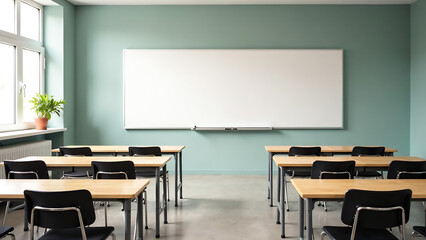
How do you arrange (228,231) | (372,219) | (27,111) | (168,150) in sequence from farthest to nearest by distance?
(27,111) < (168,150) < (228,231) < (372,219)

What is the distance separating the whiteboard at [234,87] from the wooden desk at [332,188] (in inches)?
164

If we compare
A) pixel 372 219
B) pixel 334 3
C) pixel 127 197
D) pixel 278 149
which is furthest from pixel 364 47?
pixel 127 197

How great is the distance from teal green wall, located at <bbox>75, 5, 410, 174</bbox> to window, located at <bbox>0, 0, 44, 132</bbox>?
2.61ft

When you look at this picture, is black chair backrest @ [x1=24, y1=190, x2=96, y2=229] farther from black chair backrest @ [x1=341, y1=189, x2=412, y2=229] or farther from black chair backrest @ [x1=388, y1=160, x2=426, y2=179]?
black chair backrest @ [x1=388, y1=160, x2=426, y2=179]

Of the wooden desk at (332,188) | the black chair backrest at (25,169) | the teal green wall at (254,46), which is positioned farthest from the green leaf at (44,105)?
the wooden desk at (332,188)

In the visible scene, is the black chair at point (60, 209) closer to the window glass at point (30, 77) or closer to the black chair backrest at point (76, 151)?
the black chair backrest at point (76, 151)

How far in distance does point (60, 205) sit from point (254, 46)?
549cm

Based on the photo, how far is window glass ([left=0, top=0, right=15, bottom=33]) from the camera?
5.52 metres

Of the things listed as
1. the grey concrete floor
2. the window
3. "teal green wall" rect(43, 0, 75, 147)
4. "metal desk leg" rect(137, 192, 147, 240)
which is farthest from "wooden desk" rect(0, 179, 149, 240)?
"teal green wall" rect(43, 0, 75, 147)

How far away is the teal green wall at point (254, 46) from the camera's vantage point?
276 inches

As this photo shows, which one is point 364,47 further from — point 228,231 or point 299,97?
point 228,231

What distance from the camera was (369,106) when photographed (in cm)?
705

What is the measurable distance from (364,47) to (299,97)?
1.62m

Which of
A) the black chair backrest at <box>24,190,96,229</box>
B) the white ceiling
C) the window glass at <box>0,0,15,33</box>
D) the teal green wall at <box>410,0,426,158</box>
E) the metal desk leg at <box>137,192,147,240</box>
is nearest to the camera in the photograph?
the black chair backrest at <box>24,190,96,229</box>
